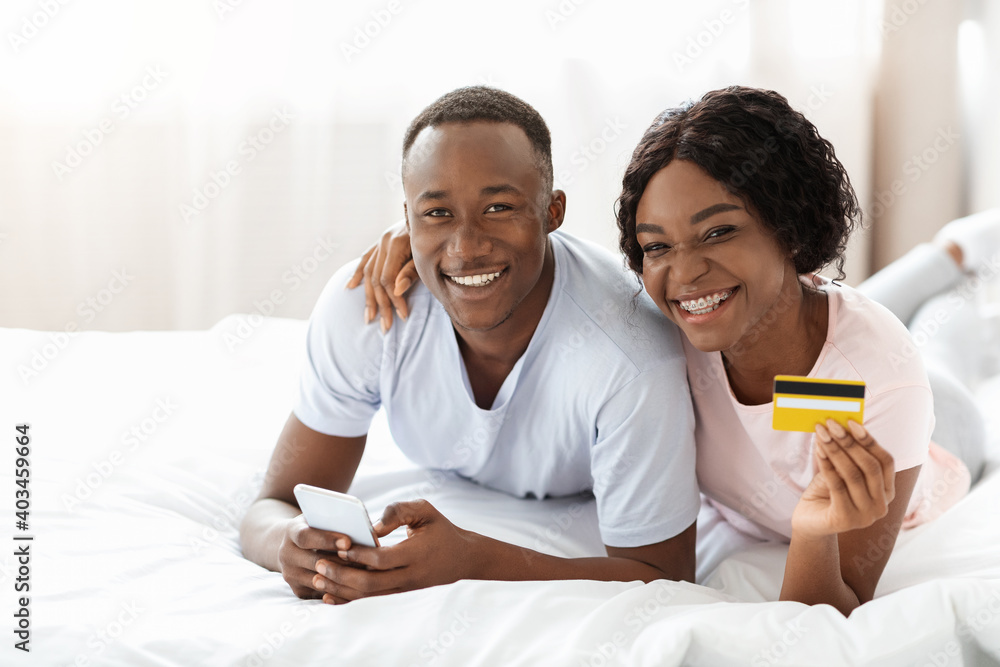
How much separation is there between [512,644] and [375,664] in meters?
0.15

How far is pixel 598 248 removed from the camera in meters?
1.40

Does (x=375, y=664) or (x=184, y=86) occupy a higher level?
(x=184, y=86)

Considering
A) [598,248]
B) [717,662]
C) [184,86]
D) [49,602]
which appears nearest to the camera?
[717,662]

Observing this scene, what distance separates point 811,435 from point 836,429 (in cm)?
28

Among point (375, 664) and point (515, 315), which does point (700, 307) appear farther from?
point (375, 664)

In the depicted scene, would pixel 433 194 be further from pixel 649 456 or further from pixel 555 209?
pixel 649 456

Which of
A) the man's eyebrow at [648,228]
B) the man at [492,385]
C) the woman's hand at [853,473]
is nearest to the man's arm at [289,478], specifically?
the man at [492,385]

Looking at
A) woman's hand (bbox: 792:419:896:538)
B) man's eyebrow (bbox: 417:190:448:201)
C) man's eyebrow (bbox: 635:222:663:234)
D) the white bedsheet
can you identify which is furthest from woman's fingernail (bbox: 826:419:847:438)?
man's eyebrow (bbox: 417:190:448:201)

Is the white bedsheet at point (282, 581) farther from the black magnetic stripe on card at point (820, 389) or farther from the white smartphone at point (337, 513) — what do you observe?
the black magnetic stripe on card at point (820, 389)

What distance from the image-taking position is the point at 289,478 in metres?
1.36

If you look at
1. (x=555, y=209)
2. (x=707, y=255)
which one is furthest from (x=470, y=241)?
(x=707, y=255)

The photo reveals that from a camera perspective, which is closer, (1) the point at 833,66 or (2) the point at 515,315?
(2) the point at 515,315

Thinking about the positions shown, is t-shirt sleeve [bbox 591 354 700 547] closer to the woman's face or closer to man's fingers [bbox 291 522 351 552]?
the woman's face

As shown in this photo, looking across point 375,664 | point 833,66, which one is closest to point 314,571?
point 375,664
